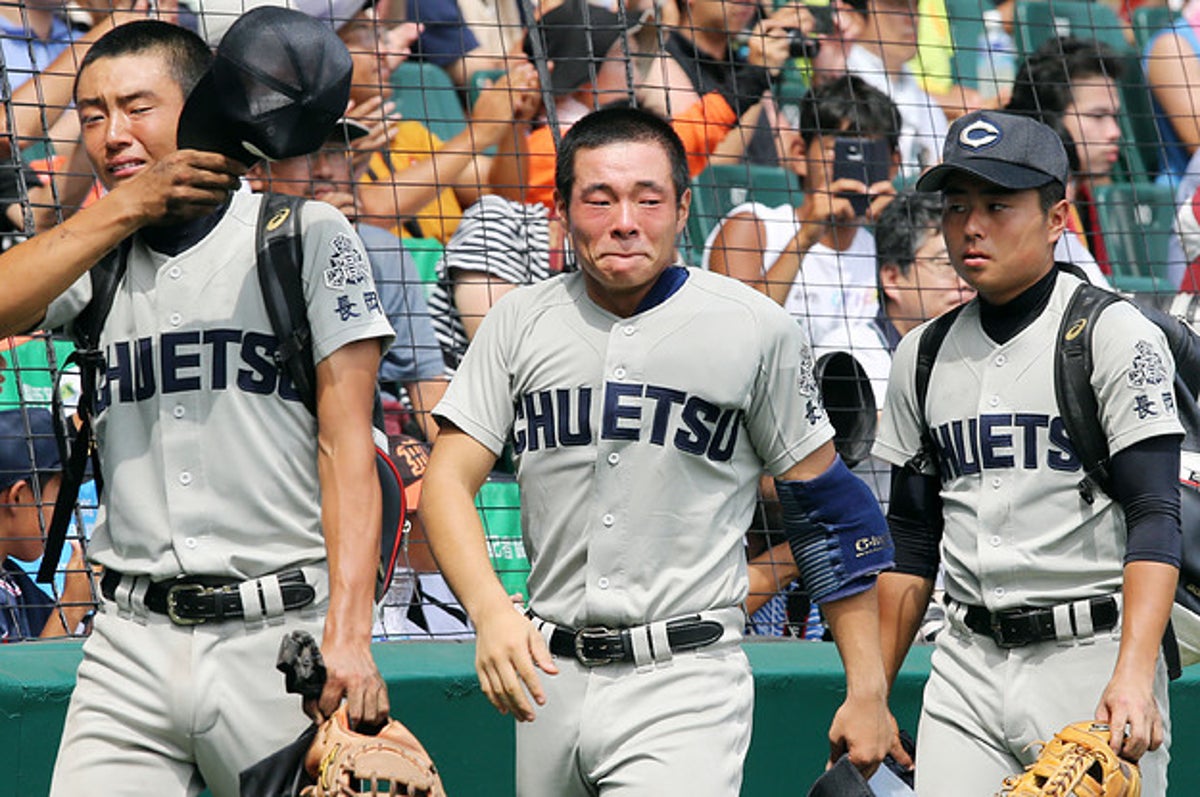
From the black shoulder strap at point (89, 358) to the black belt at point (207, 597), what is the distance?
1.00 ft

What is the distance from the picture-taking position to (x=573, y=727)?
11.3 ft

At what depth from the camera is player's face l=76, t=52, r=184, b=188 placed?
3.44m

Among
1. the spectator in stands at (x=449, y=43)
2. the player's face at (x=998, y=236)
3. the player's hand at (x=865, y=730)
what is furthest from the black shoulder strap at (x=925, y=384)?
the spectator in stands at (x=449, y=43)

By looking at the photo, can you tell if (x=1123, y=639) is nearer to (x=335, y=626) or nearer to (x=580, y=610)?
(x=580, y=610)

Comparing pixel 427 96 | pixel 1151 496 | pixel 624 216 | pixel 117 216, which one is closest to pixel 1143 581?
pixel 1151 496

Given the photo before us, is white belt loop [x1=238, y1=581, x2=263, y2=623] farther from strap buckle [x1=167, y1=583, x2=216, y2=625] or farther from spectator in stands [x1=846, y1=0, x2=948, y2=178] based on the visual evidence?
spectator in stands [x1=846, y1=0, x2=948, y2=178]

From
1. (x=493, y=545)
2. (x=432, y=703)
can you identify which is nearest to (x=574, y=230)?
(x=432, y=703)

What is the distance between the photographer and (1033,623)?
4.02 m

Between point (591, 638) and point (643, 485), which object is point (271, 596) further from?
point (643, 485)

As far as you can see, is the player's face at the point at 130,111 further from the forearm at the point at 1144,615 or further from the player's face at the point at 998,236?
the forearm at the point at 1144,615

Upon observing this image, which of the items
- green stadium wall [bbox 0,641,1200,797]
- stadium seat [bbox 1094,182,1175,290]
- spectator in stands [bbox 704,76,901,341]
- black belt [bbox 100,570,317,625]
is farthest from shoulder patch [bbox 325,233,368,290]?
stadium seat [bbox 1094,182,1175,290]

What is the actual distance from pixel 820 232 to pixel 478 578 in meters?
4.33

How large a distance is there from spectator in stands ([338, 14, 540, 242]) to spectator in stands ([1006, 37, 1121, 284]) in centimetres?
266

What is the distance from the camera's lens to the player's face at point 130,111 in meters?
3.44
